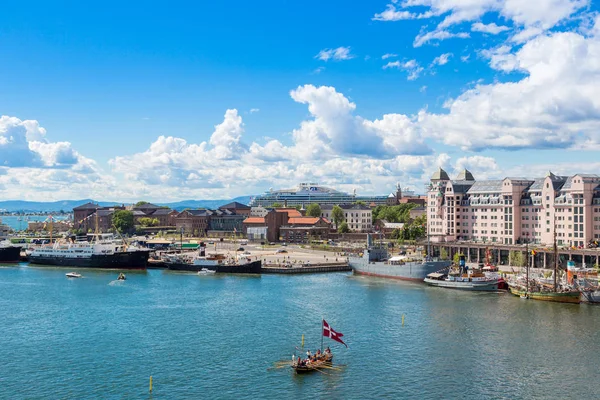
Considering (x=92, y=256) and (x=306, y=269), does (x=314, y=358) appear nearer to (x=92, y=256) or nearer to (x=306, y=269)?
(x=306, y=269)

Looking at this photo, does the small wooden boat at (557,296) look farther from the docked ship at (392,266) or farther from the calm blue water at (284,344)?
the docked ship at (392,266)

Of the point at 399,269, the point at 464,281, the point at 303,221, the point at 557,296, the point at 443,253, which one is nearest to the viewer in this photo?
the point at 557,296

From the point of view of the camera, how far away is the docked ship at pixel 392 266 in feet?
302

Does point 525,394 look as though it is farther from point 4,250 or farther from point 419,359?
point 4,250

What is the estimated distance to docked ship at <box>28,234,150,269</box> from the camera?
111500 millimetres

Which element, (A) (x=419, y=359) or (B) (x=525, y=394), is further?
(A) (x=419, y=359)

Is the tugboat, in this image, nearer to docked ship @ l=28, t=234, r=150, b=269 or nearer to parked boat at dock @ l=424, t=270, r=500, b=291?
parked boat at dock @ l=424, t=270, r=500, b=291

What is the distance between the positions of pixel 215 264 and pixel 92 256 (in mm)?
24757

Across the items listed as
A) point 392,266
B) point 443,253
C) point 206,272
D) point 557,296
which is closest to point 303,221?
point 443,253

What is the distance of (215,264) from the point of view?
351 feet

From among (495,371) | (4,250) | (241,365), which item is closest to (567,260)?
(495,371)

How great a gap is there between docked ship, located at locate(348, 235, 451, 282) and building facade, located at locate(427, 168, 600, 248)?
24396 mm

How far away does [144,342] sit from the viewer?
52.2 metres

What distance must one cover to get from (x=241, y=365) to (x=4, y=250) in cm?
9897
